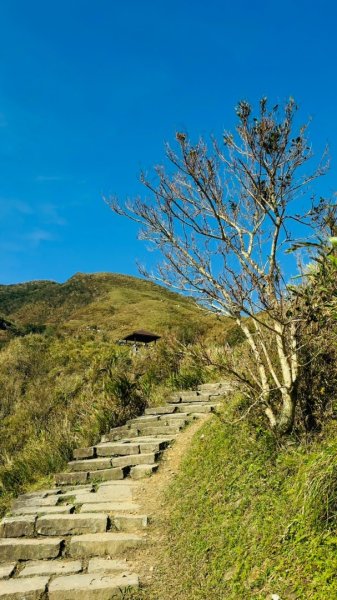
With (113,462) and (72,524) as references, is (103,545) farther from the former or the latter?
(113,462)

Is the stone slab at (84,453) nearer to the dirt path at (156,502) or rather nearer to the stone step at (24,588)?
the dirt path at (156,502)

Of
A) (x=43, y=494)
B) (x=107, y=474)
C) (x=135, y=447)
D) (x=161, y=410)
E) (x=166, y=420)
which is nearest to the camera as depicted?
(x=43, y=494)

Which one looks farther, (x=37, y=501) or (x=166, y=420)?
(x=166, y=420)

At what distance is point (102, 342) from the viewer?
25297 millimetres

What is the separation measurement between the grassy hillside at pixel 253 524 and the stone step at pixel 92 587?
0.27 m

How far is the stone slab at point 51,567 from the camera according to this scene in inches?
177

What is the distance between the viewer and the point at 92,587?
413cm

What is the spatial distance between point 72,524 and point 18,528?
624 mm

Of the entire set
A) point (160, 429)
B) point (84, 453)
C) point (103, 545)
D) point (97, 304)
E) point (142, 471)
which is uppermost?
point (97, 304)

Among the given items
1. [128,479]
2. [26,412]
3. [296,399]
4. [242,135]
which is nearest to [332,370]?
[296,399]

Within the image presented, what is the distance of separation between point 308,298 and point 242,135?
2.21 meters

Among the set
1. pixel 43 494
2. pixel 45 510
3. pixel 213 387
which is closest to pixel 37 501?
pixel 43 494

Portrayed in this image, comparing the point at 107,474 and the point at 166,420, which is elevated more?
the point at 166,420

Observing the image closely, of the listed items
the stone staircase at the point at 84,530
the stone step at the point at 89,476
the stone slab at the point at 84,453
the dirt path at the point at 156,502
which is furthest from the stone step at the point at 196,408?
the stone step at the point at 89,476
